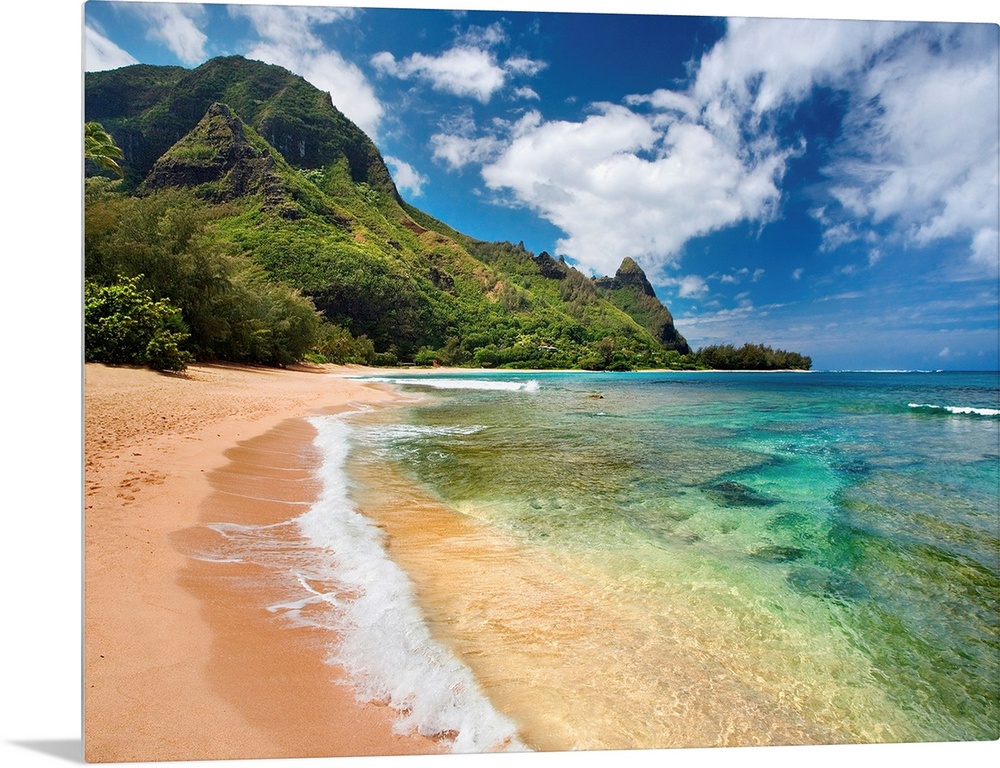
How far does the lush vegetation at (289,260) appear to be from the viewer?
241 inches

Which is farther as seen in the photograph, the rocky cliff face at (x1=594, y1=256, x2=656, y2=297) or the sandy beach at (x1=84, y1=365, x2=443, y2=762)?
the rocky cliff face at (x1=594, y1=256, x2=656, y2=297)

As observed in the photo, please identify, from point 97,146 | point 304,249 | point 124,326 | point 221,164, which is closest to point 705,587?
point 97,146

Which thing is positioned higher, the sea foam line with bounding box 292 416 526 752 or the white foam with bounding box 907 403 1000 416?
the white foam with bounding box 907 403 1000 416

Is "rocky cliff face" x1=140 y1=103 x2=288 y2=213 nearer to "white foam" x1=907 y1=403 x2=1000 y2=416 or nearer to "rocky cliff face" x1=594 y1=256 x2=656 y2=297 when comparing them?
"rocky cliff face" x1=594 y1=256 x2=656 y2=297

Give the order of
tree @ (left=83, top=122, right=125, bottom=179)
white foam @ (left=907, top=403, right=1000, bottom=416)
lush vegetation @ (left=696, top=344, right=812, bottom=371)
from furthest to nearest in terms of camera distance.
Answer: white foam @ (left=907, top=403, right=1000, bottom=416) → lush vegetation @ (left=696, top=344, right=812, bottom=371) → tree @ (left=83, top=122, right=125, bottom=179)

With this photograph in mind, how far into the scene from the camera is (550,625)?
2496 mm

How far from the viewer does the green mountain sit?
634 cm

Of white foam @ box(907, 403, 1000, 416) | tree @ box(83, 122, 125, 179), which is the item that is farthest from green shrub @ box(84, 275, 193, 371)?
white foam @ box(907, 403, 1000, 416)

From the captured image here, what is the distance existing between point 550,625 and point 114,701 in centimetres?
187

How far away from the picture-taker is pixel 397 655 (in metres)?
2.13

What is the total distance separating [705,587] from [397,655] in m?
2.02

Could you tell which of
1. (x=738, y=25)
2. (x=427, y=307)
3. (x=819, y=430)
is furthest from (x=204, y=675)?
(x=427, y=307)

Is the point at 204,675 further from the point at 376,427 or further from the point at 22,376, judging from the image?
the point at 376,427

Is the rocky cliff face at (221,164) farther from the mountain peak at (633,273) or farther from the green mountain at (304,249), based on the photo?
the mountain peak at (633,273)
